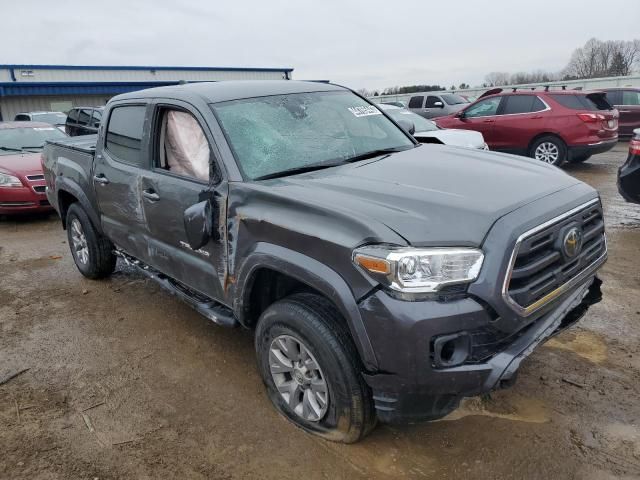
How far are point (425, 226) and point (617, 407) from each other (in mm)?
1718

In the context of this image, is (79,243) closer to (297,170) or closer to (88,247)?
(88,247)

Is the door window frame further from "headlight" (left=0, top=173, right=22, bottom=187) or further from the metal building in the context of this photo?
the metal building

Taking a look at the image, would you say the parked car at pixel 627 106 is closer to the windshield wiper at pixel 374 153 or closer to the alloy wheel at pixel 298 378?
the windshield wiper at pixel 374 153

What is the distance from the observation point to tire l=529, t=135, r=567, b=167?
33.9 feet

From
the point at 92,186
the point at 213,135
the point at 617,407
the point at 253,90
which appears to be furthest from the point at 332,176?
the point at 92,186

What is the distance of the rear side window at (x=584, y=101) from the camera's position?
10.2m

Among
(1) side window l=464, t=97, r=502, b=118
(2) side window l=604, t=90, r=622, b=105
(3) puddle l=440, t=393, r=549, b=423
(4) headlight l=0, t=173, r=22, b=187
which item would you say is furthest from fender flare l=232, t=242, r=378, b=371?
(2) side window l=604, t=90, r=622, b=105

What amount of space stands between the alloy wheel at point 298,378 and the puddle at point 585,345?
1920mm

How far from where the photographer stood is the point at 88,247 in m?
5.23

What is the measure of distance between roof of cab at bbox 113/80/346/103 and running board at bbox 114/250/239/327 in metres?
1.36

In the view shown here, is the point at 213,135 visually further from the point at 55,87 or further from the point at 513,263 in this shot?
the point at 55,87

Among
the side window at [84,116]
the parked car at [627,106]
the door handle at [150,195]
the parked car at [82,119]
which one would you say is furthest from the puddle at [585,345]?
the side window at [84,116]

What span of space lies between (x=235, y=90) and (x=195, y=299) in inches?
59.1

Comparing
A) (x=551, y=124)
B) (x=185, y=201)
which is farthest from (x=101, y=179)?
(x=551, y=124)
